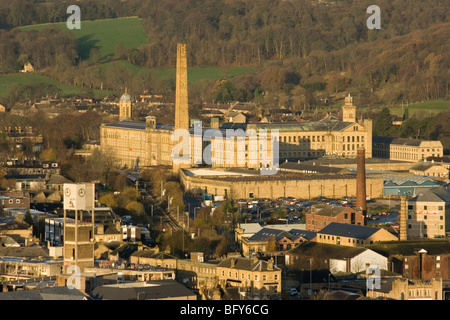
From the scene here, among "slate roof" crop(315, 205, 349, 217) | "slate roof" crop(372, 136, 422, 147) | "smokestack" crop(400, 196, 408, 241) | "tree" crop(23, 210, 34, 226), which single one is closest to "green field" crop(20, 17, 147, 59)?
"slate roof" crop(372, 136, 422, 147)

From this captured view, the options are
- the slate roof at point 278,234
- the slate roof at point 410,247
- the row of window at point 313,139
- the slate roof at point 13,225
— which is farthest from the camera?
the row of window at point 313,139

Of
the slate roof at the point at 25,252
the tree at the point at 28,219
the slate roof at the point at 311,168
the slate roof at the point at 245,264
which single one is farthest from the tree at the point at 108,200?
the slate roof at the point at 245,264

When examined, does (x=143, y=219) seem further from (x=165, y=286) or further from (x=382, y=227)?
(x=165, y=286)

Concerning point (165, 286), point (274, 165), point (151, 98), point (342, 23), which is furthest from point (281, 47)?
point (165, 286)

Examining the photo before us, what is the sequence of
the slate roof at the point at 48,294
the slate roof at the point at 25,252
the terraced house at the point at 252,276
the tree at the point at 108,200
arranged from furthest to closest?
the tree at the point at 108,200
the slate roof at the point at 25,252
the terraced house at the point at 252,276
the slate roof at the point at 48,294

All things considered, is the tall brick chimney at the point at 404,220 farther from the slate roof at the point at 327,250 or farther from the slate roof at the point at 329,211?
the slate roof at the point at 327,250

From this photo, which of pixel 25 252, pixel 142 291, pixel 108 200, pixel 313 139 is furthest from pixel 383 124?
pixel 142 291
